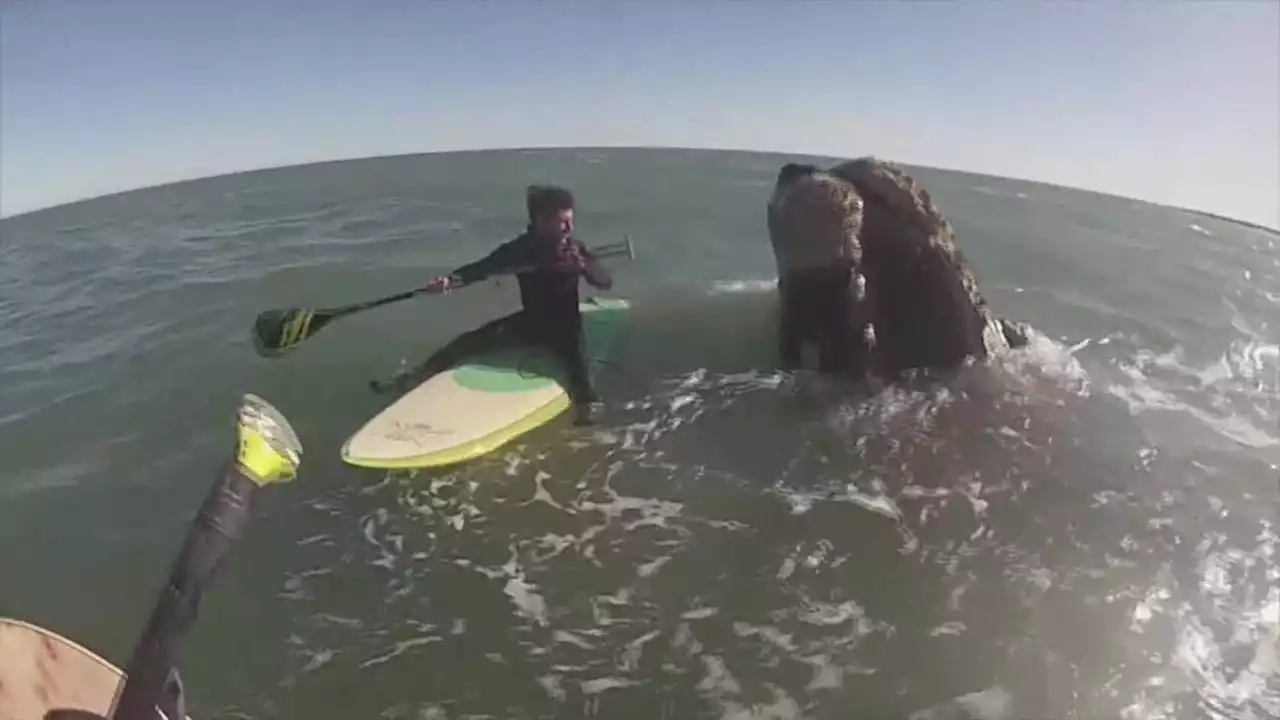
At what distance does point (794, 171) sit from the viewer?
21.4 ft

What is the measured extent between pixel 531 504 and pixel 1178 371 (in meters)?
5.69

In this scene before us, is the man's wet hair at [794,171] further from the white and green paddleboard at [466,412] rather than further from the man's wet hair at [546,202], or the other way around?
the white and green paddleboard at [466,412]

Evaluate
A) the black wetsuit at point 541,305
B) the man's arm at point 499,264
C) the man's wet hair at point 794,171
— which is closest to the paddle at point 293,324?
the black wetsuit at point 541,305

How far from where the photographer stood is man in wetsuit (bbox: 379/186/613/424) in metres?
6.27

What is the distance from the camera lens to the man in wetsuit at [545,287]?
627 centimetres

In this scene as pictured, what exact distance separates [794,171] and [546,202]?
1719 millimetres

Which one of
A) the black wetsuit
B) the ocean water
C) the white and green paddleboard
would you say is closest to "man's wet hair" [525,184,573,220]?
the black wetsuit

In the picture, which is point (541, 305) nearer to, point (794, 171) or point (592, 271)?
point (592, 271)

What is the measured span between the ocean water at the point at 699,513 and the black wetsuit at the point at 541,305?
423 mm

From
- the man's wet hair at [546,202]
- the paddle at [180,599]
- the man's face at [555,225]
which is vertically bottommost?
the paddle at [180,599]

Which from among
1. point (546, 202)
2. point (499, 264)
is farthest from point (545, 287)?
point (546, 202)

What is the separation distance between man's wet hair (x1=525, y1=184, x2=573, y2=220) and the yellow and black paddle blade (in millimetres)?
1681

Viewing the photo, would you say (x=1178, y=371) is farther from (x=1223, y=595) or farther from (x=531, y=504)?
(x=531, y=504)

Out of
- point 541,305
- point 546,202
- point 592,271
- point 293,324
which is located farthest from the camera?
point 293,324
